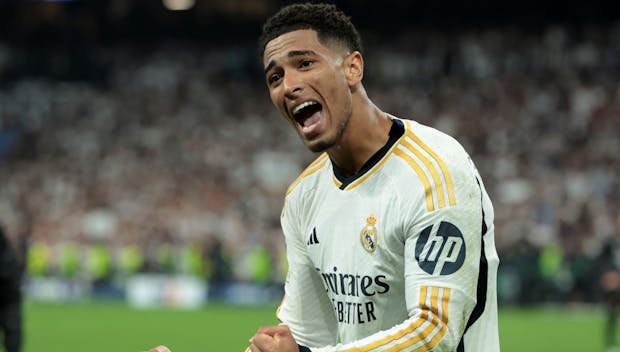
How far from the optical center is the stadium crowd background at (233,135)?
22.8 metres

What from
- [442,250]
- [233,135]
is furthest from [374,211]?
[233,135]

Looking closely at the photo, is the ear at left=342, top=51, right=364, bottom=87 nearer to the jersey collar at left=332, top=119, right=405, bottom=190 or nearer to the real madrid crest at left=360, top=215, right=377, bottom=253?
the jersey collar at left=332, top=119, right=405, bottom=190

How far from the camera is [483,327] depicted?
319 centimetres

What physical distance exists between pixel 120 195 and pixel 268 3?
7.75 metres

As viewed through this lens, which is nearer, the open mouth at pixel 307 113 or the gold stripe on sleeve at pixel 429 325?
the gold stripe on sleeve at pixel 429 325

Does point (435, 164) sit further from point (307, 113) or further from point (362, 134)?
point (307, 113)

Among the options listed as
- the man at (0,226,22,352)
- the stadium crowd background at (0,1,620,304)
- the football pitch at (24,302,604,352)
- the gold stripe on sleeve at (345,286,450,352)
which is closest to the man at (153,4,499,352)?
the gold stripe on sleeve at (345,286,450,352)

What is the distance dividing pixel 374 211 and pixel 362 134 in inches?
10.6

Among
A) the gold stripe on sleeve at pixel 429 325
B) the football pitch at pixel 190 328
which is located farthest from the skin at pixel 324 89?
the football pitch at pixel 190 328

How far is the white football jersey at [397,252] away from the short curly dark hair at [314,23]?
1.14ft

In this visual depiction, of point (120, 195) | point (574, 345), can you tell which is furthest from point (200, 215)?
point (574, 345)

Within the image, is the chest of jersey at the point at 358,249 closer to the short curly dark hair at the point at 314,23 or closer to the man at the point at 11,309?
the short curly dark hair at the point at 314,23

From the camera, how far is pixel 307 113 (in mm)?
3311

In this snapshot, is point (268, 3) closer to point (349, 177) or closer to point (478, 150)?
point (478, 150)
